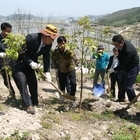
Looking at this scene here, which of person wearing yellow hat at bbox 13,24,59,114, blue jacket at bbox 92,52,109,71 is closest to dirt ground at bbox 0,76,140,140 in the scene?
person wearing yellow hat at bbox 13,24,59,114

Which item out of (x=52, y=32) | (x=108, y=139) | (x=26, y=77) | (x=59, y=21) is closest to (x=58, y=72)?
(x=26, y=77)

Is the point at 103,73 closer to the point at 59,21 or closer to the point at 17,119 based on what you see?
the point at 17,119

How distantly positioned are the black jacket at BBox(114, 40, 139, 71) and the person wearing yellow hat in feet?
4.42

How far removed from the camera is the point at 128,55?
208 inches

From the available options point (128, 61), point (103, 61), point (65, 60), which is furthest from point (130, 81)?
point (103, 61)

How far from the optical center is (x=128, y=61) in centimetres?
538

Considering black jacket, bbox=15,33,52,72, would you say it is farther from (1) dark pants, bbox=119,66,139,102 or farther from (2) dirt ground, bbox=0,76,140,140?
(1) dark pants, bbox=119,66,139,102

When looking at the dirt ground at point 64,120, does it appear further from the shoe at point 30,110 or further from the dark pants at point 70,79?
the dark pants at point 70,79

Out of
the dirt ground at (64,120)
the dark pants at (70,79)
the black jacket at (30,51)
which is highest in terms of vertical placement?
the black jacket at (30,51)

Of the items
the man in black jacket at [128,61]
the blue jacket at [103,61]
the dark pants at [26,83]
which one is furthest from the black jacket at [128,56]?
the blue jacket at [103,61]

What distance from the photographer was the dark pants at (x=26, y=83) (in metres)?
5.12

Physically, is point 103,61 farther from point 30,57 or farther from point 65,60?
point 30,57

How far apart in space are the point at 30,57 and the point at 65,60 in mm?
1121

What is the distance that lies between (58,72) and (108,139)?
7.77 ft
